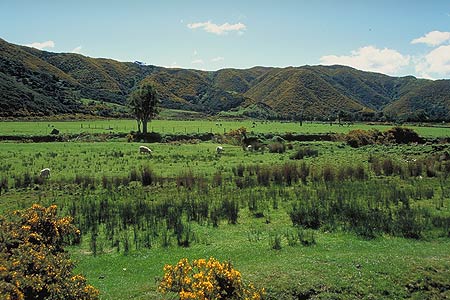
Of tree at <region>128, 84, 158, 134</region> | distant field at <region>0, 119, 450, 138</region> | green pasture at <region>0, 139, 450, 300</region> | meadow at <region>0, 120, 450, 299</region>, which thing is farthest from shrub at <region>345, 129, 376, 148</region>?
tree at <region>128, 84, 158, 134</region>

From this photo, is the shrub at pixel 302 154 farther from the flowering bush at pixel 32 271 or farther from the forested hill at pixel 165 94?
the forested hill at pixel 165 94

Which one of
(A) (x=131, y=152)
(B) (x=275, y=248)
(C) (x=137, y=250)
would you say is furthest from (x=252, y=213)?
(A) (x=131, y=152)

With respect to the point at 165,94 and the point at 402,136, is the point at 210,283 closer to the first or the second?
the point at 402,136

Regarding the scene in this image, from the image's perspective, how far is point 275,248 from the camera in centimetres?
1241

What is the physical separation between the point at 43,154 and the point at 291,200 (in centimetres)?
2490

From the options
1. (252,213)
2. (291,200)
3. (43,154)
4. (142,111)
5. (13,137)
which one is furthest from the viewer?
(142,111)

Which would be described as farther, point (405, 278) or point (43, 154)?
point (43, 154)

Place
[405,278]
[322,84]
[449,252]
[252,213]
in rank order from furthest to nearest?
[322,84]
[252,213]
[449,252]
[405,278]

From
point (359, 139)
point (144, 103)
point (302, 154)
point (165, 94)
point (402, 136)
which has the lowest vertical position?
point (302, 154)

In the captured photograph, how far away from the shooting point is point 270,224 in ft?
49.3

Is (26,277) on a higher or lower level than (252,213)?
higher

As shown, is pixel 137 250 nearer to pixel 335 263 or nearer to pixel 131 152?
pixel 335 263

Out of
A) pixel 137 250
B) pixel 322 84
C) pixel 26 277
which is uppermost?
pixel 322 84

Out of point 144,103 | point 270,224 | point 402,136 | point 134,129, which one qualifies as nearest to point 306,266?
point 270,224
